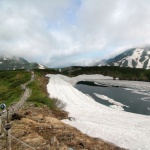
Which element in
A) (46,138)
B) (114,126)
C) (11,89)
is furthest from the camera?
(11,89)

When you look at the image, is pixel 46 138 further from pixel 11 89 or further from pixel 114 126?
pixel 11 89

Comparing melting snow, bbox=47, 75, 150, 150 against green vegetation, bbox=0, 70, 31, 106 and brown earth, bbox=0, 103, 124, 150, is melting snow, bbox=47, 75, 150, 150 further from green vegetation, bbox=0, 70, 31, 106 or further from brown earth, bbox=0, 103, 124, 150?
green vegetation, bbox=0, 70, 31, 106

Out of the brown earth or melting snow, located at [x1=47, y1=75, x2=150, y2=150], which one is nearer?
the brown earth

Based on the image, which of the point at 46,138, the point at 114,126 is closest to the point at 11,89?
the point at 114,126

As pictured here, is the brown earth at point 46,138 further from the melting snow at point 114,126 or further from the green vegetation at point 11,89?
the green vegetation at point 11,89

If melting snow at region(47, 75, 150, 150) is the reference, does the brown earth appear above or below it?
above

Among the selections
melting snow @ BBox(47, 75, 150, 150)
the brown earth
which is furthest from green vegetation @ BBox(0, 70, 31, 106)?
the brown earth

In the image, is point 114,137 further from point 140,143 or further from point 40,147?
point 40,147

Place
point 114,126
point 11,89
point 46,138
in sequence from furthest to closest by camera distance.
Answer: point 11,89
point 114,126
point 46,138

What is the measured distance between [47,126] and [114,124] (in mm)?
24196

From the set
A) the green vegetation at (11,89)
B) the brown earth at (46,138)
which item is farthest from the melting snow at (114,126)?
the green vegetation at (11,89)

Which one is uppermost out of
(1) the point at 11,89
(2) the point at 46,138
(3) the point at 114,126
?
(1) the point at 11,89

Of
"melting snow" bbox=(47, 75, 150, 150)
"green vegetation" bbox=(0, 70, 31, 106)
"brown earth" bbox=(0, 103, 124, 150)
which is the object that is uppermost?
"green vegetation" bbox=(0, 70, 31, 106)

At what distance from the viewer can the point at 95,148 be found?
3744 cm
